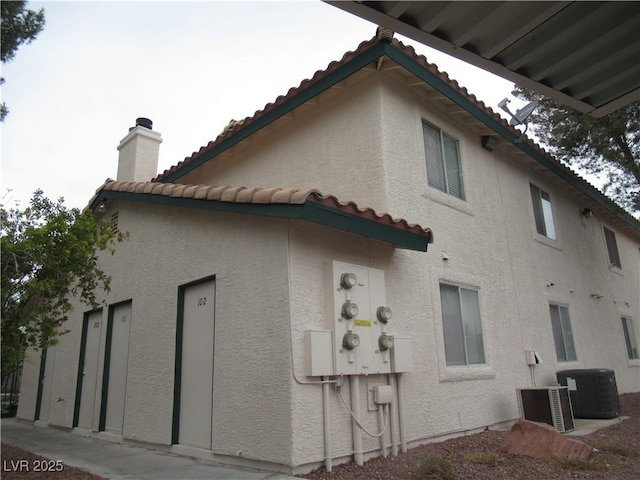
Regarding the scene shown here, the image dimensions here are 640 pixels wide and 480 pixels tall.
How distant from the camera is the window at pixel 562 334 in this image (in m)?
11.2

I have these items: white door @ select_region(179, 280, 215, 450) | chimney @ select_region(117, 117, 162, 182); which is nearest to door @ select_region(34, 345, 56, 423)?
chimney @ select_region(117, 117, 162, 182)

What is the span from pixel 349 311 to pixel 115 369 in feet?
18.3

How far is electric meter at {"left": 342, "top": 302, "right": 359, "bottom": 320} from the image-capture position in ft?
19.8

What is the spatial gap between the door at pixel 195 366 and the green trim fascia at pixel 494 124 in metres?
4.49

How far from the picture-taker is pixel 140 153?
40.5 ft

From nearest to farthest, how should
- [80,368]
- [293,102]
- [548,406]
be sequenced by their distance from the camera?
[548,406]
[293,102]
[80,368]

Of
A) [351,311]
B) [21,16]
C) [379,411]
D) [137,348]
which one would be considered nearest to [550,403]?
[379,411]

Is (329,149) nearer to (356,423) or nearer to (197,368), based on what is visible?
(197,368)

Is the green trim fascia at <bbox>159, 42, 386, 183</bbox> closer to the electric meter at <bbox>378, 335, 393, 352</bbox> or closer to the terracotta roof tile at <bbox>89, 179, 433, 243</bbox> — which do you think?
the terracotta roof tile at <bbox>89, 179, 433, 243</bbox>

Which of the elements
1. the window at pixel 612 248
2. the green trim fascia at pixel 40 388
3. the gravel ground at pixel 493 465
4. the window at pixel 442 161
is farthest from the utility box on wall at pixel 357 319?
the window at pixel 612 248

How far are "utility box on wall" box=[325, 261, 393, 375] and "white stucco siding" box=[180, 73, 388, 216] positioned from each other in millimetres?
1476

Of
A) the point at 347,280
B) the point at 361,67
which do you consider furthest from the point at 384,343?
the point at 361,67

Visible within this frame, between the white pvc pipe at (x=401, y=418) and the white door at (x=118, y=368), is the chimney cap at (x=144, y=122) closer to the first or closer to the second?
the white door at (x=118, y=368)

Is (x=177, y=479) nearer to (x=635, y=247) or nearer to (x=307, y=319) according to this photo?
(x=307, y=319)
